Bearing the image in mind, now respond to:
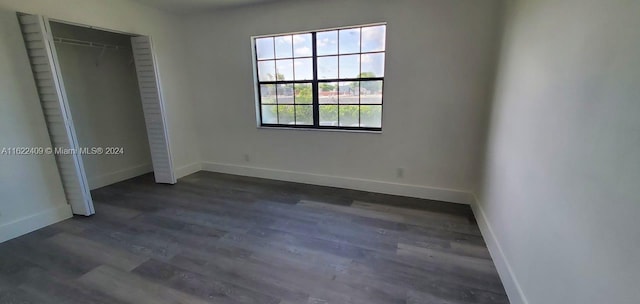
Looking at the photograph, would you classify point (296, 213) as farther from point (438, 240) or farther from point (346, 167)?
point (438, 240)

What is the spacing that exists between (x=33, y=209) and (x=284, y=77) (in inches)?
122

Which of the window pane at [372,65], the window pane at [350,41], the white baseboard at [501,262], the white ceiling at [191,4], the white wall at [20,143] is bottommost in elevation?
the white baseboard at [501,262]

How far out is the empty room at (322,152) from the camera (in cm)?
119

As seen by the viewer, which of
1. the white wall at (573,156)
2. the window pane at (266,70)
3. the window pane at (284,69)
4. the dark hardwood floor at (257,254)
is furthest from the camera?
the window pane at (266,70)

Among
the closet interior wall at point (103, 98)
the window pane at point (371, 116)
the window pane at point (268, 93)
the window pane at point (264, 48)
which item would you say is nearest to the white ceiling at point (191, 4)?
the window pane at point (264, 48)

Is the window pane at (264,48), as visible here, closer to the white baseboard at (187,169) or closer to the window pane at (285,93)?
the window pane at (285,93)

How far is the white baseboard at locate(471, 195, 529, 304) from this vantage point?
166 centimetres

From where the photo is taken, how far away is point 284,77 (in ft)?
12.4

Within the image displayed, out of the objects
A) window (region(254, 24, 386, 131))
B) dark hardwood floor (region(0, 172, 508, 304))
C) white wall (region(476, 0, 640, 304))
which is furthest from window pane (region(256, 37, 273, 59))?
white wall (region(476, 0, 640, 304))

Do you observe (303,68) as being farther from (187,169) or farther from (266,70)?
(187,169)

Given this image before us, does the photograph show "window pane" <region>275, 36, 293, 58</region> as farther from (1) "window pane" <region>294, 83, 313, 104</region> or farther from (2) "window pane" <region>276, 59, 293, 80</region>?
(1) "window pane" <region>294, 83, 313, 104</region>

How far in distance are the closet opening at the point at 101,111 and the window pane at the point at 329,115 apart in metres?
2.19

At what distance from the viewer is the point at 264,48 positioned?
3787 mm

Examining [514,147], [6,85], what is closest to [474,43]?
[514,147]
